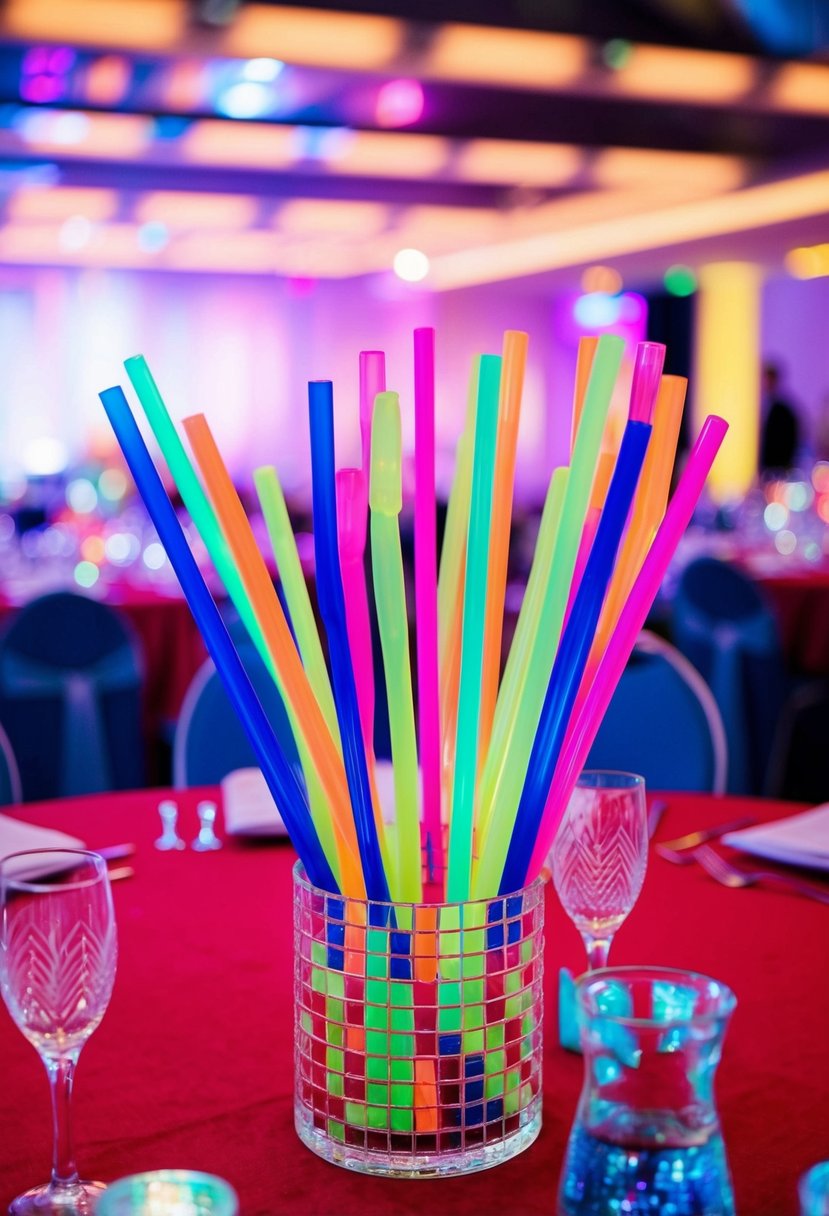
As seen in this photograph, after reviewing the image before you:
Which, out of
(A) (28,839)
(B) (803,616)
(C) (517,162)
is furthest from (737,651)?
(C) (517,162)

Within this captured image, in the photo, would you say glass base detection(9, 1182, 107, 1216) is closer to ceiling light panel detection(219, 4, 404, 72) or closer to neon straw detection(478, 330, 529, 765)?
neon straw detection(478, 330, 529, 765)

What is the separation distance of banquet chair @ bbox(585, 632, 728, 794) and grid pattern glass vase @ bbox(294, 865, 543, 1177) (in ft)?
3.67

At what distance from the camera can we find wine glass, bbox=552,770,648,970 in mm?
862

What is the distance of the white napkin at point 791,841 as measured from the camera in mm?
1185

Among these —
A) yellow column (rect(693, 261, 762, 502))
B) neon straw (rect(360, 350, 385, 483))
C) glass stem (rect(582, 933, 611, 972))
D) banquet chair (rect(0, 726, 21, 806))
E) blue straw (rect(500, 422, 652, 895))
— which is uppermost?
yellow column (rect(693, 261, 762, 502))

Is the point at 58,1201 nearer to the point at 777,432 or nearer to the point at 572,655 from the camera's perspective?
Result: the point at 572,655

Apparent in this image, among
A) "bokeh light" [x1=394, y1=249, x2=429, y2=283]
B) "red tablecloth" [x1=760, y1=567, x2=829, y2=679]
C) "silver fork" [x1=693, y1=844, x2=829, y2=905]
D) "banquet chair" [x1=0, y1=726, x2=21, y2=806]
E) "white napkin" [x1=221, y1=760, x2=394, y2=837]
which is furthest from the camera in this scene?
"bokeh light" [x1=394, y1=249, x2=429, y2=283]

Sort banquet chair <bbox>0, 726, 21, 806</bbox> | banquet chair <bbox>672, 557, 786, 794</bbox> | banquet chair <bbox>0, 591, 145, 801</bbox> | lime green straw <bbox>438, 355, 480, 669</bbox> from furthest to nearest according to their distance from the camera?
1. banquet chair <bbox>672, 557, 786, 794</bbox>
2. banquet chair <bbox>0, 591, 145, 801</bbox>
3. banquet chair <bbox>0, 726, 21, 806</bbox>
4. lime green straw <bbox>438, 355, 480, 669</bbox>

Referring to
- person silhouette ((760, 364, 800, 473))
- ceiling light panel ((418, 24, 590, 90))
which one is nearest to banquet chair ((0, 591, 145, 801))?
ceiling light panel ((418, 24, 590, 90))

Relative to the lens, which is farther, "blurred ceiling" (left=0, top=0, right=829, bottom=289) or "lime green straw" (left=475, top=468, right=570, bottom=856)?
"blurred ceiling" (left=0, top=0, right=829, bottom=289)

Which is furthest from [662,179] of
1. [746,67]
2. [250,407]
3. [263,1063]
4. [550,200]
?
[263,1063]

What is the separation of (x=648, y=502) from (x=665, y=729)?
114cm

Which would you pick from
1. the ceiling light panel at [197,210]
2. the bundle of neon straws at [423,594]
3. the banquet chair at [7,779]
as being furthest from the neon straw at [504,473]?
the ceiling light panel at [197,210]

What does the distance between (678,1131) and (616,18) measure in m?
5.93
